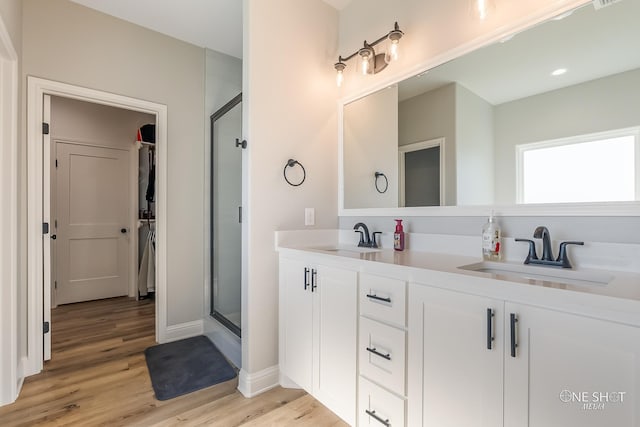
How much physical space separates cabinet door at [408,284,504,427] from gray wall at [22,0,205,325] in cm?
231

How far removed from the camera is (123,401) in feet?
5.97

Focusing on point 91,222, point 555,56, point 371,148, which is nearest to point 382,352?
point 371,148

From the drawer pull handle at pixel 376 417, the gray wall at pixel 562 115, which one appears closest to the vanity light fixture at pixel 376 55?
the gray wall at pixel 562 115

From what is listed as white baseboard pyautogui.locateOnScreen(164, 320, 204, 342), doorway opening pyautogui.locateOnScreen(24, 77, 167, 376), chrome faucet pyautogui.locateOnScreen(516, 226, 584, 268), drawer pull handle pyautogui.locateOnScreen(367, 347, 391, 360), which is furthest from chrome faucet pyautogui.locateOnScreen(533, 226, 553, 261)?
doorway opening pyautogui.locateOnScreen(24, 77, 167, 376)

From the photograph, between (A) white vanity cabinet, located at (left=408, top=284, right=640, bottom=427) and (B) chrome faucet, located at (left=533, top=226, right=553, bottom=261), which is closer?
(A) white vanity cabinet, located at (left=408, top=284, right=640, bottom=427)

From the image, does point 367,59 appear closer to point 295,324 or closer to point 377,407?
point 295,324

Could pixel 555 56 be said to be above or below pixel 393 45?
below

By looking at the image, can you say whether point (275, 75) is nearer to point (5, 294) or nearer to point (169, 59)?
point (169, 59)

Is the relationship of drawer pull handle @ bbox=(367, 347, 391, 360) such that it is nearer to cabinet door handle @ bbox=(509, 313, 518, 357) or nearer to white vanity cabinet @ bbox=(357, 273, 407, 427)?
white vanity cabinet @ bbox=(357, 273, 407, 427)

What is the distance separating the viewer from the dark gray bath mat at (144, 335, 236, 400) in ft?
6.48

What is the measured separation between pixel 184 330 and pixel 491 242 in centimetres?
265

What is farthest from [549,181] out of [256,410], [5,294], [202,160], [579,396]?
[5,294]

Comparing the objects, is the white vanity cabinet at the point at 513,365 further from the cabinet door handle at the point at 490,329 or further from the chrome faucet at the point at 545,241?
the chrome faucet at the point at 545,241

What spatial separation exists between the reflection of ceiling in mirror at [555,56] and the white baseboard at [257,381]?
2.06 m
